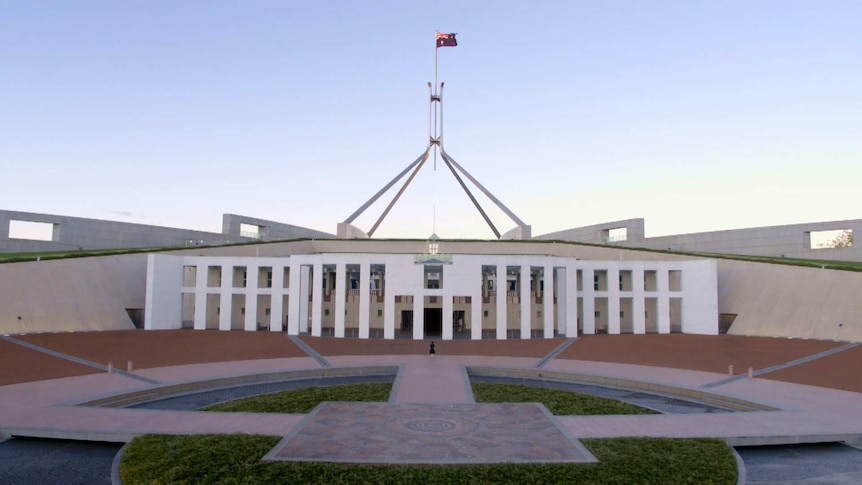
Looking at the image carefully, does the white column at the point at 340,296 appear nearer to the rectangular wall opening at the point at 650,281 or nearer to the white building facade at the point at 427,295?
the white building facade at the point at 427,295

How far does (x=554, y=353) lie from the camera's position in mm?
26078

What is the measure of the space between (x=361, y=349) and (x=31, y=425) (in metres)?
15.3

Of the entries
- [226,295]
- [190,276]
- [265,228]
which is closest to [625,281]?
[226,295]

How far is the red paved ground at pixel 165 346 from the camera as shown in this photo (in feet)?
75.6

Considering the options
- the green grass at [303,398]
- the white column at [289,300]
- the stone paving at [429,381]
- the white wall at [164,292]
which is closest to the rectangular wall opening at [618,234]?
the stone paving at [429,381]

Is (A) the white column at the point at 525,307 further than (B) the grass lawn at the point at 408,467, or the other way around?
(A) the white column at the point at 525,307

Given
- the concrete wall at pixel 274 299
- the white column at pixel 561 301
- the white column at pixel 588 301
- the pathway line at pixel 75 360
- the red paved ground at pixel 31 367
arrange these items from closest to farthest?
1. the red paved ground at pixel 31 367
2. the pathway line at pixel 75 360
3. the concrete wall at pixel 274 299
4. the white column at pixel 561 301
5. the white column at pixel 588 301

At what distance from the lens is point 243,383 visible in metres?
19.3

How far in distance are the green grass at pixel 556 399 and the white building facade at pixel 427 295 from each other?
12.2 metres

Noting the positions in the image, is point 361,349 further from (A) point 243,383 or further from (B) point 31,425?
(B) point 31,425

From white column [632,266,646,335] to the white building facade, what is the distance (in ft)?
0.21

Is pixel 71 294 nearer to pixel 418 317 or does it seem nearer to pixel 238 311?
pixel 238 311

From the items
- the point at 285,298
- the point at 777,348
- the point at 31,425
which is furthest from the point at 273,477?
the point at 285,298

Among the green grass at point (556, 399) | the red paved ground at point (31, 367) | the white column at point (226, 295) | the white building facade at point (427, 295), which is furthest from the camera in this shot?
the white column at point (226, 295)
